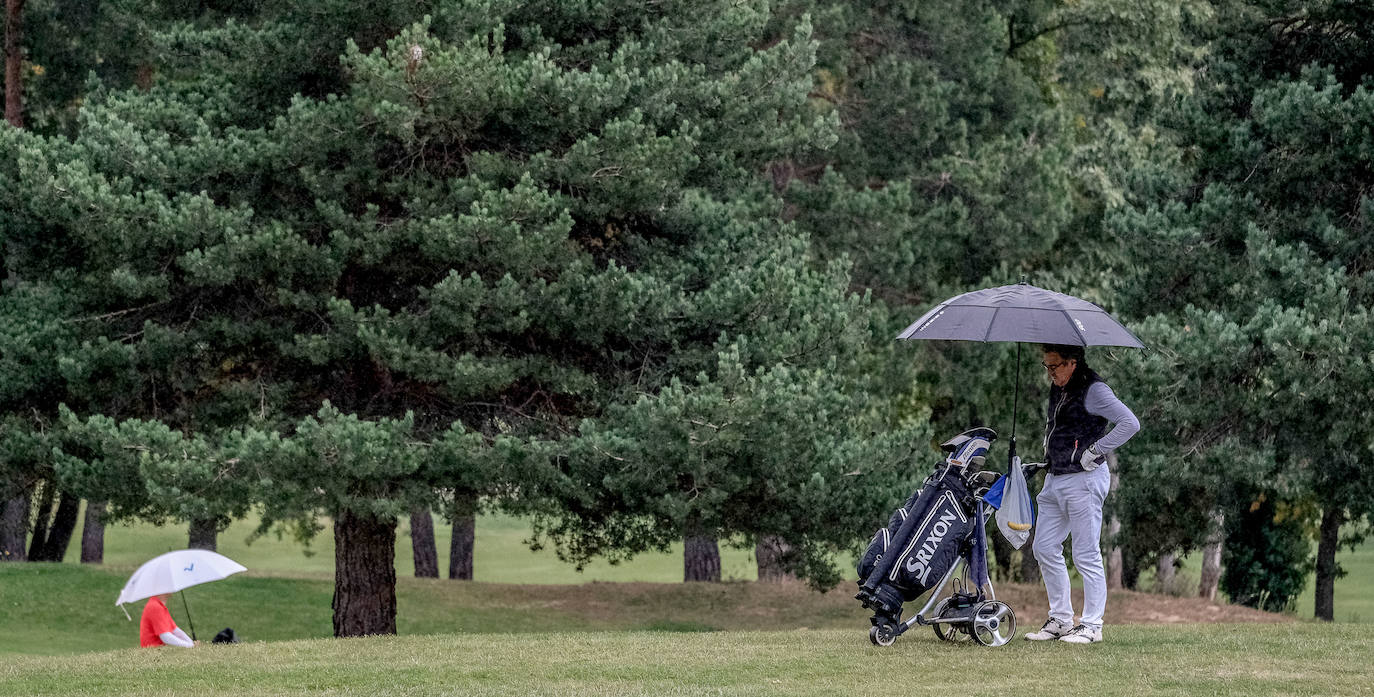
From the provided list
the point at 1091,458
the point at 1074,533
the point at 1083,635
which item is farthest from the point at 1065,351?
the point at 1083,635

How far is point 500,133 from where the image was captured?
16469mm

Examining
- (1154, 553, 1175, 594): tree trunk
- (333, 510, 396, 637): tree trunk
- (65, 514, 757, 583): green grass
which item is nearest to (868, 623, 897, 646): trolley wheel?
(333, 510, 396, 637): tree trunk

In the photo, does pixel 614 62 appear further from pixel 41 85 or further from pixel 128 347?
pixel 41 85

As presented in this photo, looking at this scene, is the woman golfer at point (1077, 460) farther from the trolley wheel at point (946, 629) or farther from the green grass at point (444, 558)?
the green grass at point (444, 558)

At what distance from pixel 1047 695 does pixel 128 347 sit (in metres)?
10.6

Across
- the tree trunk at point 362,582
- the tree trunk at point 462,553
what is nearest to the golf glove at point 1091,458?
the tree trunk at point 362,582

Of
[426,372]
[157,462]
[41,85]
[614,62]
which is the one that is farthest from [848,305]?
[41,85]

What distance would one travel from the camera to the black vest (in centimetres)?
920

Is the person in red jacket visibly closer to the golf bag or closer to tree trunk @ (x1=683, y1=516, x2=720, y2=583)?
the golf bag

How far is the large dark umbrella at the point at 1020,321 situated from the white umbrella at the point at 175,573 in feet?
17.9

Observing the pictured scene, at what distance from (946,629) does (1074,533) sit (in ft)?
3.62

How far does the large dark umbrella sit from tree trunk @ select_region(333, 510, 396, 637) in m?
9.14

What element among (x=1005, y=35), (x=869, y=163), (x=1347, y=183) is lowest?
(x=1347, y=183)

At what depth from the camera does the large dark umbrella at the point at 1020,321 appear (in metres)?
8.90
